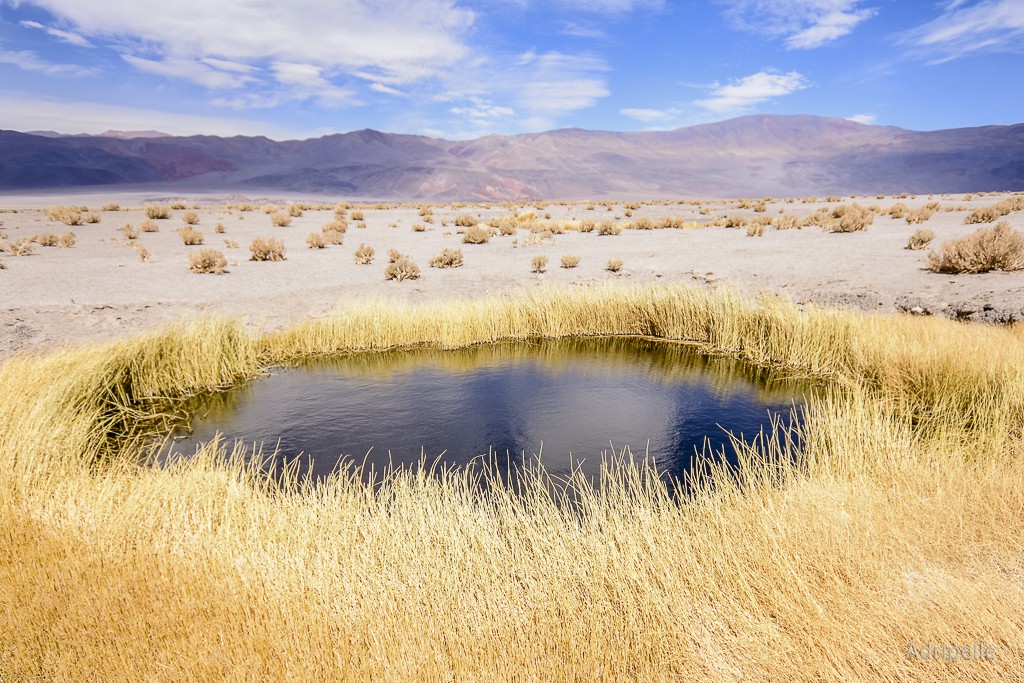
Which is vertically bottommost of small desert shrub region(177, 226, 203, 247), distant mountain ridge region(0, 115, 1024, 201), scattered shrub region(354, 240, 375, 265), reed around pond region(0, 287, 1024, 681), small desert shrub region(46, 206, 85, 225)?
reed around pond region(0, 287, 1024, 681)

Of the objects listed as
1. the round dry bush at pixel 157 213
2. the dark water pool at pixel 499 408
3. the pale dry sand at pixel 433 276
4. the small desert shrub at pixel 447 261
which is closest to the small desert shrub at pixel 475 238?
the pale dry sand at pixel 433 276

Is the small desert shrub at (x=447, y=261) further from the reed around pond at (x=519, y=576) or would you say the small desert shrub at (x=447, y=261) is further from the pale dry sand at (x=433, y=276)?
the reed around pond at (x=519, y=576)

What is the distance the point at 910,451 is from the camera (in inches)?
205

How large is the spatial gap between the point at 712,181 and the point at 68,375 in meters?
202

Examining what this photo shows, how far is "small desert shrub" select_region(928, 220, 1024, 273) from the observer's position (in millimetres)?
11523

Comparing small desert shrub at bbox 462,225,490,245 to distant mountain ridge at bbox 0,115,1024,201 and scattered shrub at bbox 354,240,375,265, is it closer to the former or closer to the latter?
scattered shrub at bbox 354,240,375,265

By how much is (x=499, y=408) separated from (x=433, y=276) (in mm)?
8673

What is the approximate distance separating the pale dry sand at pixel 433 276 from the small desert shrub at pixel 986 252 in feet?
1.24

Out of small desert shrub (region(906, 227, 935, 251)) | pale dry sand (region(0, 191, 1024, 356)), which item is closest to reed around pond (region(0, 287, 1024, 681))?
pale dry sand (region(0, 191, 1024, 356))

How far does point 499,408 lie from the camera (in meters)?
8.10

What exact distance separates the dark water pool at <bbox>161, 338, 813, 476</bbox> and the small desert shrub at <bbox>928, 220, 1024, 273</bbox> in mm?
6644

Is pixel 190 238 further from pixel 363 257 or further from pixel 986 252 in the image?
pixel 986 252

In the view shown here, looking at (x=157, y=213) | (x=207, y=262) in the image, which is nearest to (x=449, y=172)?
(x=157, y=213)

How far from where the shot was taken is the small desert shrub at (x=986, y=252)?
11.5 meters
